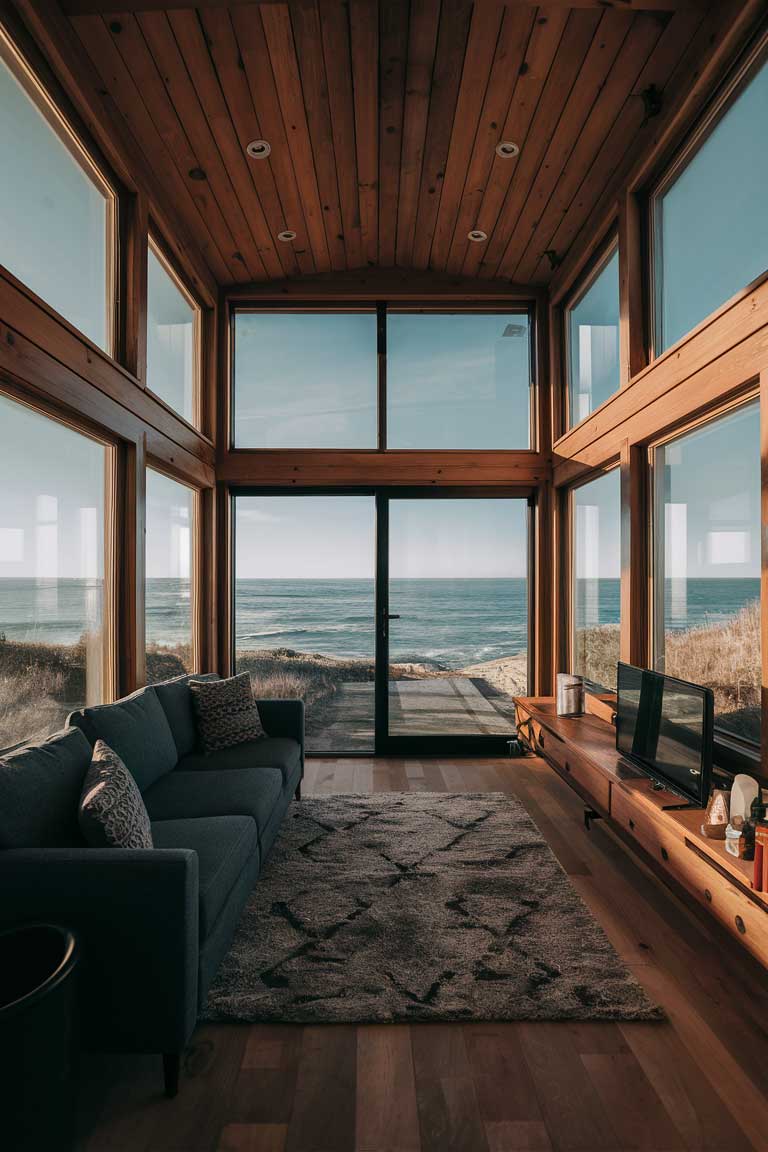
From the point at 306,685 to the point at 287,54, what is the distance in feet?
12.7

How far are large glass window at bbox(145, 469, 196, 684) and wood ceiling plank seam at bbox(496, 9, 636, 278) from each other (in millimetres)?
2819

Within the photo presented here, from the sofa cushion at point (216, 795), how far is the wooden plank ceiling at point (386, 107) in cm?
318

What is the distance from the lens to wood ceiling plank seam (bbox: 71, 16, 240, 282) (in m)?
2.79

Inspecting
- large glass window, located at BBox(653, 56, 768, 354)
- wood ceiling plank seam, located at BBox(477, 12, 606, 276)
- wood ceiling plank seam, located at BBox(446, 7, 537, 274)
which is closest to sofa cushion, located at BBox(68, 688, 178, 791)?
large glass window, located at BBox(653, 56, 768, 354)

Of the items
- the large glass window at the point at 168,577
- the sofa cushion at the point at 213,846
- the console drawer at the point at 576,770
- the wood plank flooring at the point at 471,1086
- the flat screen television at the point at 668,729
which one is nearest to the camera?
the wood plank flooring at the point at 471,1086

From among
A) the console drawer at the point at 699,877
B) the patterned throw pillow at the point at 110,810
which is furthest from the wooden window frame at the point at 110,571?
the console drawer at the point at 699,877

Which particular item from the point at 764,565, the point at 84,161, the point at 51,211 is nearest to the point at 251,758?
the point at 764,565

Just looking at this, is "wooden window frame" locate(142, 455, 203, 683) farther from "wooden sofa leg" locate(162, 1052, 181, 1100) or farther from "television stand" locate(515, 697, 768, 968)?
"wooden sofa leg" locate(162, 1052, 181, 1100)

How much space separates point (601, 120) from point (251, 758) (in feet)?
11.9

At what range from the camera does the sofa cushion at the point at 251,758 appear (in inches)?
126

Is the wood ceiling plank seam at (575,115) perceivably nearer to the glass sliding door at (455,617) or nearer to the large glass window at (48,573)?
the glass sliding door at (455,617)

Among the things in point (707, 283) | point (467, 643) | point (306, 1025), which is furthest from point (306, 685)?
point (707, 283)

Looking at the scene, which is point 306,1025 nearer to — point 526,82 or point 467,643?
point 467,643

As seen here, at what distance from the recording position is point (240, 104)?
3.17 meters
